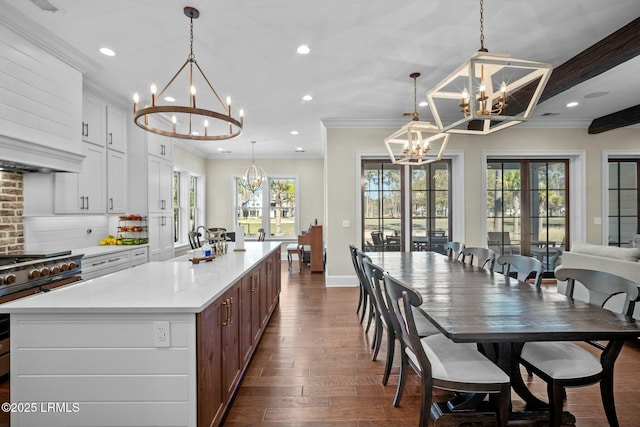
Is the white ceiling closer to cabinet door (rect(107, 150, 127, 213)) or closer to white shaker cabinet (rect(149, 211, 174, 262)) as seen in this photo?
cabinet door (rect(107, 150, 127, 213))

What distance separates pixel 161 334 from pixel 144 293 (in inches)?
13.8

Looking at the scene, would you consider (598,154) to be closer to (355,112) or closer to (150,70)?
(355,112)

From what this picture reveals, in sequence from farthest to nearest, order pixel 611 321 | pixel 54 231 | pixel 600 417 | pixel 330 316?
pixel 330 316 → pixel 54 231 → pixel 600 417 → pixel 611 321

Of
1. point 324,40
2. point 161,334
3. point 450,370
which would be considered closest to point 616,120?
point 324,40

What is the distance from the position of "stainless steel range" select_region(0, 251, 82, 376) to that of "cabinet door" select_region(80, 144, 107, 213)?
952 mm

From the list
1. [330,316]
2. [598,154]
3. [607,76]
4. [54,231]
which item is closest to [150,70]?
[54,231]

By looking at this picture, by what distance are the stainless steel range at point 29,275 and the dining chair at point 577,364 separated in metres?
3.60

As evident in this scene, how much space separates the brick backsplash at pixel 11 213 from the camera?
2895mm

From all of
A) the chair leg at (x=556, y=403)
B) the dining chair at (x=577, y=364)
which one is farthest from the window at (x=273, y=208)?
the chair leg at (x=556, y=403)

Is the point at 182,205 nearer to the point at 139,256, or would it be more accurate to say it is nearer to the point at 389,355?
the point at 139,256

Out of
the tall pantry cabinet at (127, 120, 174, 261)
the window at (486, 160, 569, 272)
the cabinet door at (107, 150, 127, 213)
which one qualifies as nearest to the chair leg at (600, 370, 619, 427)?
the window at (486, 160, 569, 272)

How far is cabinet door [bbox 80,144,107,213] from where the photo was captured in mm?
3623

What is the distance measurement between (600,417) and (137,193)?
17.5 feet

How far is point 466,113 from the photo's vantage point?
7.16 feet
